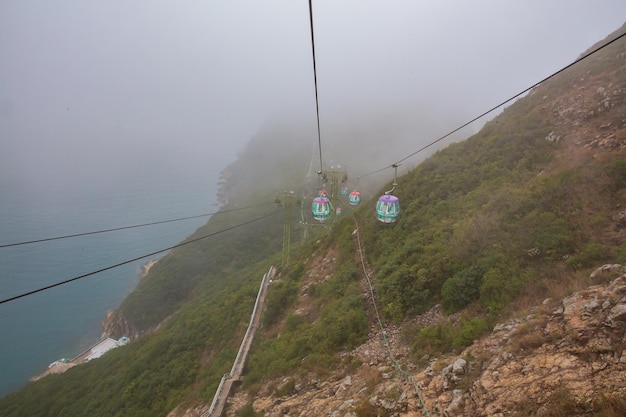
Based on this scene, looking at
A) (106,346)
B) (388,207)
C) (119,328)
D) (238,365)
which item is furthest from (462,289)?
(119,328)

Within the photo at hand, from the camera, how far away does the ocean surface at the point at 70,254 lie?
5819 centimetres

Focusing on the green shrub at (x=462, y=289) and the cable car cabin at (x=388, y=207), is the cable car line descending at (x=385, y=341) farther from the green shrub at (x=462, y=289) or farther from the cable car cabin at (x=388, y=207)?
the cable car cabin at (x=388, y=207)

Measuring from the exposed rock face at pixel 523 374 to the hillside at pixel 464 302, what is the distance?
32 mm

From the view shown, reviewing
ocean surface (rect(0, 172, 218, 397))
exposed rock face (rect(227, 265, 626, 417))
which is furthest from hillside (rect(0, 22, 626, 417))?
ocean surface (rect(0, 172, 218, 397))

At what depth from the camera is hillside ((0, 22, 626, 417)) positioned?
18.6ft

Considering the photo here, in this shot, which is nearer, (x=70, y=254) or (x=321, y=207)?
(x=321, y=207)

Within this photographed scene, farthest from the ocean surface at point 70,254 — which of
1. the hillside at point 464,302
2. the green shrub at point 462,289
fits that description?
the green shrub at point 462,289

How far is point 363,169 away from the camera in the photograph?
84.8m

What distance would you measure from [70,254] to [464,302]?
4396 inches

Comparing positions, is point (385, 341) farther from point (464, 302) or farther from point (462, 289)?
point (462, 289)

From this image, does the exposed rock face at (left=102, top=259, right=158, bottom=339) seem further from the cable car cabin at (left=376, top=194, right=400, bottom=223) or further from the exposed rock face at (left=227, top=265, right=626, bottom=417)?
the exposed rock face at (left=227, top=265, right=626, bottom=417)

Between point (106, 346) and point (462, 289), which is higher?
point (106, 346)

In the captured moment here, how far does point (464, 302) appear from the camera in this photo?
991cm

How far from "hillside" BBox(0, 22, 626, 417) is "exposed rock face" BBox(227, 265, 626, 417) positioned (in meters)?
0.03
